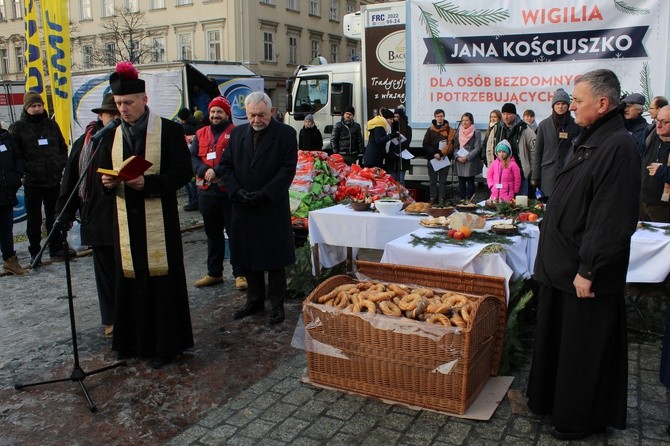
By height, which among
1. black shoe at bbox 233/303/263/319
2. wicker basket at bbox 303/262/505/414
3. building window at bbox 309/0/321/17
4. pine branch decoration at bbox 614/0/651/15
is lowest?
black shoe at bbox 233/303/263/319

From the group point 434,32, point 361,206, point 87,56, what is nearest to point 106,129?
point 361,206

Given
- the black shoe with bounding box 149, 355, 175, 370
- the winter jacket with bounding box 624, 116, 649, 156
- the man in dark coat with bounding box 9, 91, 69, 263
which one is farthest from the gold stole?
the winter jacket with bounding box 624, 116, 649, 156

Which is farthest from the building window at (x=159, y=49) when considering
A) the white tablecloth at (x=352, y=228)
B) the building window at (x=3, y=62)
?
the white tablecloth at (x=352, y=228)

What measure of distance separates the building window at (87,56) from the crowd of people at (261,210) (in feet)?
115

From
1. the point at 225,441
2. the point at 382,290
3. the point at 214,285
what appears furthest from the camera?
the point at 214,285

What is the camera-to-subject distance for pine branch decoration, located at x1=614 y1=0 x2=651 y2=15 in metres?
7.63

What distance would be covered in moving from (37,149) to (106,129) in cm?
396

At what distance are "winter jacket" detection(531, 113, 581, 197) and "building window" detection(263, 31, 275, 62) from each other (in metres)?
30.9

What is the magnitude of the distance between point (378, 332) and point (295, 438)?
28.6 inches

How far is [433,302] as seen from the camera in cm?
373

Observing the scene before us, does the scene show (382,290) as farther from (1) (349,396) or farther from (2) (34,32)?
(2) (34,32)

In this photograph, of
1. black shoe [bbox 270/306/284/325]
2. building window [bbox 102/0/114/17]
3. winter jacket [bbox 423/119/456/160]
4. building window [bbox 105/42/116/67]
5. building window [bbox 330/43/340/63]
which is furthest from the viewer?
building window [bbox 330/43/340/63]

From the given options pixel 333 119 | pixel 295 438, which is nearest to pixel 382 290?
pixel 295 438

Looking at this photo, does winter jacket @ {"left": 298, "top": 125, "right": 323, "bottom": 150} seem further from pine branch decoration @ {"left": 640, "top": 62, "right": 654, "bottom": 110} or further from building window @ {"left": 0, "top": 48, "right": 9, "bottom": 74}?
building window @ {"left": 0, "top": 48, "right": 9, "bottom": 74}
